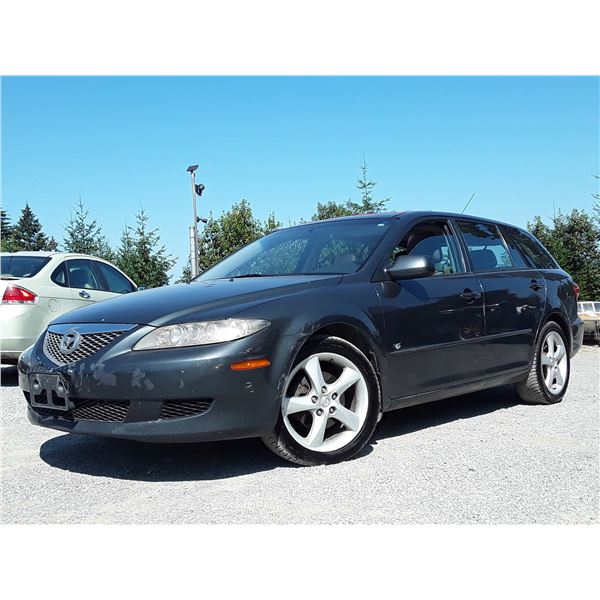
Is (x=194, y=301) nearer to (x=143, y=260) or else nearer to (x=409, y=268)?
(x=409, y=268)

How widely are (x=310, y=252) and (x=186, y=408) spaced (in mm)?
1815

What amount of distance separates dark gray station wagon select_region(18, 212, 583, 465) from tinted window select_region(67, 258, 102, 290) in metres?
3.52

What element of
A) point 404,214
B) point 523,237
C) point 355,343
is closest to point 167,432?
point 355,343

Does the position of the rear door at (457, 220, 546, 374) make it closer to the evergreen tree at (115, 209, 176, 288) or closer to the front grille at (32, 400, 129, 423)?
the front grille at (32, 400, 129, 423)

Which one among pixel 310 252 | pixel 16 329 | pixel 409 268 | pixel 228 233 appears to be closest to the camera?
pixel 409 268

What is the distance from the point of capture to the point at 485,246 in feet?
18.5

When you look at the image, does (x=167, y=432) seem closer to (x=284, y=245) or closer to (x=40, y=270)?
(x=284, y=245)

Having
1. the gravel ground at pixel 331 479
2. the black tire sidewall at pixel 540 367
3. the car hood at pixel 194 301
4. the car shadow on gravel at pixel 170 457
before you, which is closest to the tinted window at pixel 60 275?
the gravel ground at pixel 331 479

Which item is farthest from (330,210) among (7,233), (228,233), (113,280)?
(7,233)

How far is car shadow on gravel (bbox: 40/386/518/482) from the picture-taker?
3.84m

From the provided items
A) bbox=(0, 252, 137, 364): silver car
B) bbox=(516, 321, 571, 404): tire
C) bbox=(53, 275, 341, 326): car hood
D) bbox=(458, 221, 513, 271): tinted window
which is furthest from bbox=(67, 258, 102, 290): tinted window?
bbox=(516, 321, 571, 404): tire

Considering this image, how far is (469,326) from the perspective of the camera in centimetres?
495

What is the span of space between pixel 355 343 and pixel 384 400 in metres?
0.42

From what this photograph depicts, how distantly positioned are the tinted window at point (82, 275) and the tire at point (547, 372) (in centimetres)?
523
